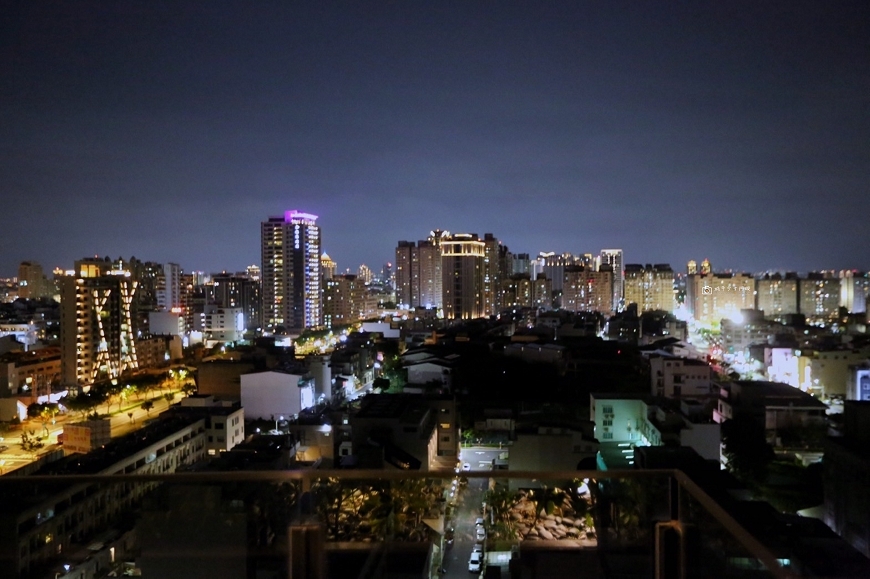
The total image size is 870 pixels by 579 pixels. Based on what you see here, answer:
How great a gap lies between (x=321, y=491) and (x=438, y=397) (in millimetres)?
6393

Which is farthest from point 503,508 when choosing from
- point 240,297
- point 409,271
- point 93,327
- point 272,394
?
point 409,271

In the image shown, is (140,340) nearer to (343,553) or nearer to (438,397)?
(438,397)

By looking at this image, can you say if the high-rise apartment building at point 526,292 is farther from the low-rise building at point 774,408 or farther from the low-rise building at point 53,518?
the low-rise building at point 53,518

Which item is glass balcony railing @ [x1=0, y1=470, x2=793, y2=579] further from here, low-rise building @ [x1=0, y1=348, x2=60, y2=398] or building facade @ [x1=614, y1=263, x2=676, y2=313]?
building facade @ [x1=614, y1=263, x2=676, y2=313]

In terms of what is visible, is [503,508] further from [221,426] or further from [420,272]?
[420,272]

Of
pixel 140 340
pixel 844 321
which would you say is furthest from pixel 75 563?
pixel 844 321

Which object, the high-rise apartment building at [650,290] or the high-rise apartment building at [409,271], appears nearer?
the high-rise apartment building at [650,290]

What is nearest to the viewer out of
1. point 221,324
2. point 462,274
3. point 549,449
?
point 549,449

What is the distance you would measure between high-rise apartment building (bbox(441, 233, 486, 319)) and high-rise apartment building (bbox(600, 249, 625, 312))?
8.72 metres

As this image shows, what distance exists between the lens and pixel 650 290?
2923 centimetres

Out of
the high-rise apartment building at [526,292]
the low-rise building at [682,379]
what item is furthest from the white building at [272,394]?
the high-rise apartment building at [526,292]

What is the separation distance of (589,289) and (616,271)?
201 inches

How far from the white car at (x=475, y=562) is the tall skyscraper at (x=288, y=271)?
2140 cm

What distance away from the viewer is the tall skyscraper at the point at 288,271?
2211 cm
